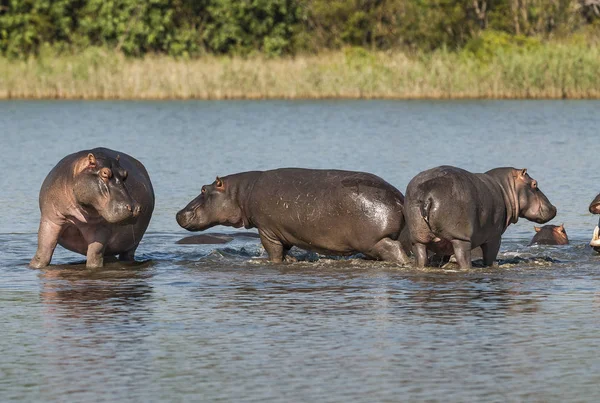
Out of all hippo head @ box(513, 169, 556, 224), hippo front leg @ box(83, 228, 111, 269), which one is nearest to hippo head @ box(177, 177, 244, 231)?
hippo front leg @ box(83, 228, 111, 269)

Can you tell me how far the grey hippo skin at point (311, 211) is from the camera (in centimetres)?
1005

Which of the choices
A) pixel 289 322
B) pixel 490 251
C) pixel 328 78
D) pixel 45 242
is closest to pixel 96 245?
pixel 45 242

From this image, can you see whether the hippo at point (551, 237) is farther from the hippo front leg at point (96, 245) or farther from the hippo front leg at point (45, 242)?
the hippo front leg at point (45, 242)

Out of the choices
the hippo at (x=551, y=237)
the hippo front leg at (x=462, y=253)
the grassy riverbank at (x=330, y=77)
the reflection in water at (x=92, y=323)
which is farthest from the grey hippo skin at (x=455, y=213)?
the grassy riverbank at (x=330, y=77)

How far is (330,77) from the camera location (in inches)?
1342

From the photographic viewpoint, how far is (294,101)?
34.6 meters

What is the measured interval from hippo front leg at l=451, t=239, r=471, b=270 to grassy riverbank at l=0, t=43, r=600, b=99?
22976 mm

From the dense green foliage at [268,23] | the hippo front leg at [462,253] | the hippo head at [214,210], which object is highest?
the dense green foliage at [268,23]

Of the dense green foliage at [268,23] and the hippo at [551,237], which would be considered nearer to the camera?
the hippo at [551,237]

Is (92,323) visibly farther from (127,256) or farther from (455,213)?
(455,213)

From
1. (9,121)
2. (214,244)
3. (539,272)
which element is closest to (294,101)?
(9,121)

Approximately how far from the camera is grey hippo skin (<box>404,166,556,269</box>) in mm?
9430

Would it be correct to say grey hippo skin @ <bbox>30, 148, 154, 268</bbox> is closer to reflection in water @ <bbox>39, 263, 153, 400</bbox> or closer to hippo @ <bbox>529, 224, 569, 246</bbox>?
reflection in water @ <bbox>39, 263, 153, 400</bbox>

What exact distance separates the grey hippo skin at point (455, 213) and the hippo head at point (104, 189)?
2.01 meters
